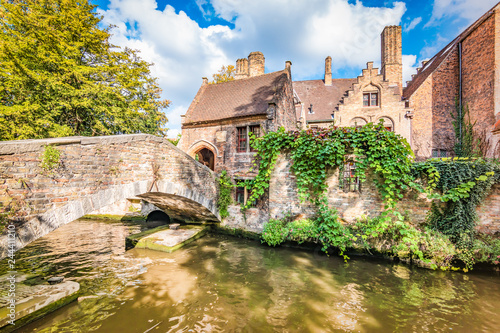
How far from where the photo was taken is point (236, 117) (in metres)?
10.7

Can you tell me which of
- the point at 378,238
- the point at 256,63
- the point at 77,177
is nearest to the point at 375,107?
the point at 256,63

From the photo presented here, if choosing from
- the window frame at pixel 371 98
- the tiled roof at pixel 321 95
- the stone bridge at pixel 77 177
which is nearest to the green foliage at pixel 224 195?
the stone bridge at pixel 77 177

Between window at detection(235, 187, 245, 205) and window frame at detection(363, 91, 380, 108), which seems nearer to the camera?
window at detection(235, 187, 245, 205)

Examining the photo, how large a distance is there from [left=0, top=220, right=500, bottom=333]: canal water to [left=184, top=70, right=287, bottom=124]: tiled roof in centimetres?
711

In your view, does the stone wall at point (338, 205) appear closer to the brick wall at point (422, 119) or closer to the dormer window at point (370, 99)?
the brick wall at point (422, 119)

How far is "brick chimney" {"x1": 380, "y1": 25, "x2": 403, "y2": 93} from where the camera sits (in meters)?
15.9

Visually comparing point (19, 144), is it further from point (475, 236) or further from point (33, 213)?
point (475, 236)

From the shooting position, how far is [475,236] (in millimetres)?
5934

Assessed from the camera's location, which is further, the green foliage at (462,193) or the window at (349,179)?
the window at (349,179)

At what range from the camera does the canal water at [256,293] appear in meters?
3.88

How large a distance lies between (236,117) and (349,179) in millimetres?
6210

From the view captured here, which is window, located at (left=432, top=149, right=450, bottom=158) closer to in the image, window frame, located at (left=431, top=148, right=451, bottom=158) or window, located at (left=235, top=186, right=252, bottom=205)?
window frame, located at (left=431, top=148, right=451, bottom=158)

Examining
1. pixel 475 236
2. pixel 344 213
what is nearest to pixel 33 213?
pixel 344 213

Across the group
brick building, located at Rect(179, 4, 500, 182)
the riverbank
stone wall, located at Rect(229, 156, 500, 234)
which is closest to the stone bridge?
the riverbank
